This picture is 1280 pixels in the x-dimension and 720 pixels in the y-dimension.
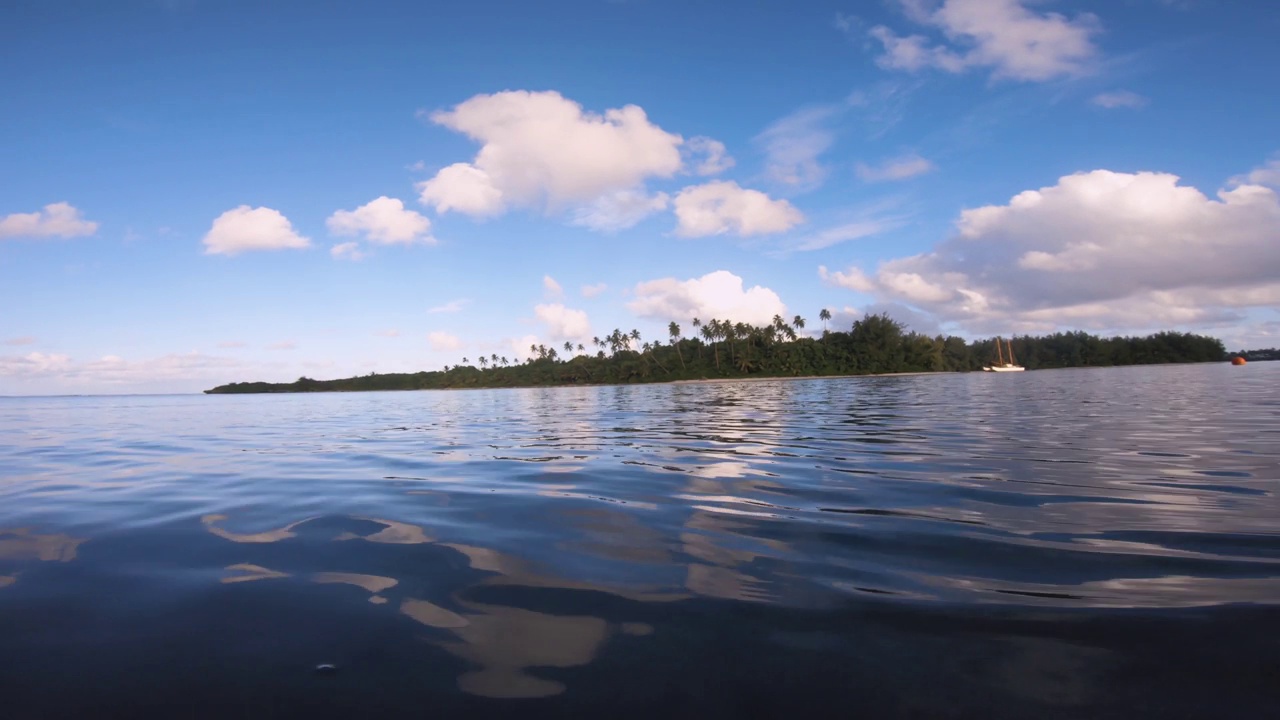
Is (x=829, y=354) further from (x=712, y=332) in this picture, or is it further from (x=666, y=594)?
(x=666, y=594)

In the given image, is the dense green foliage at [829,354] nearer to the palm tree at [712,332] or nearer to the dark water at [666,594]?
the palm tree at [712,332]

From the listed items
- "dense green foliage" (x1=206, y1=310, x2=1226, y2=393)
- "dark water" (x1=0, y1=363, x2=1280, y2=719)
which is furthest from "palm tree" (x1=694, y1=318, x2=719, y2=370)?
"dark water" (x1=0, y1=363, x2=1280, y2=719)

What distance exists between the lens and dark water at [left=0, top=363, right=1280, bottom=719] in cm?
256

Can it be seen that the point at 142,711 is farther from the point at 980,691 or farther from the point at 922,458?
the point at 922,458

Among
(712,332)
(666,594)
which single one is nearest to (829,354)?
(712,332)

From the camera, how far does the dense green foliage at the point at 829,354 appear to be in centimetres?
12712

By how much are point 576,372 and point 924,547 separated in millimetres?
149830

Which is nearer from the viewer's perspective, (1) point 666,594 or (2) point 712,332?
(1) point 666,594

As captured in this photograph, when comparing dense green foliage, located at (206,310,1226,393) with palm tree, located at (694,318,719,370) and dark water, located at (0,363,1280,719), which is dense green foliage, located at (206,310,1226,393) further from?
dark water, located at (0,363,1280,719)

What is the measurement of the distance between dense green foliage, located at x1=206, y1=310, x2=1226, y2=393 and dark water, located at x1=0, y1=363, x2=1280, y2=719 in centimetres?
12478

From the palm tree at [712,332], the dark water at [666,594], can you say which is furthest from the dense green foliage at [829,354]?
the dark water at [666,594]

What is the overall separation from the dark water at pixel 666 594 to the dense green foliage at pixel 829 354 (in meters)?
125

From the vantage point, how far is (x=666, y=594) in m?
3.71

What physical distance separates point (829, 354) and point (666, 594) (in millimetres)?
134323
